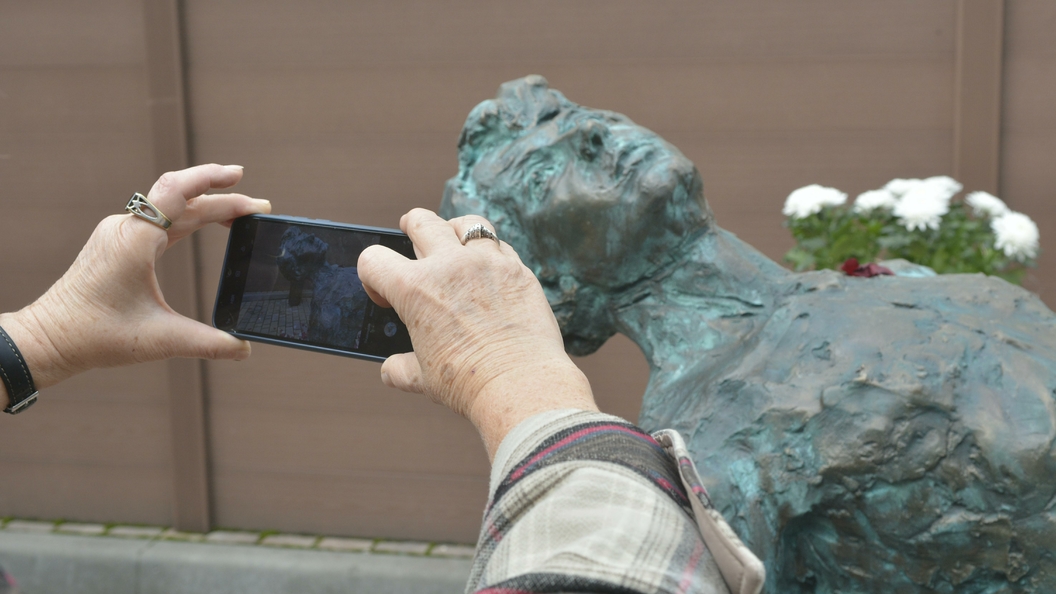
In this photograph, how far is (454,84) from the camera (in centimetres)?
305

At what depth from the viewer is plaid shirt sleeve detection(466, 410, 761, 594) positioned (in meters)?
0.60

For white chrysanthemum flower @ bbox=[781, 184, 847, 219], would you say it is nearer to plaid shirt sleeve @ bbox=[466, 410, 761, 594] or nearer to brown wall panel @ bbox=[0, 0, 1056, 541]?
brown wall panel @ bbox=[0, 0, 1056, 541]

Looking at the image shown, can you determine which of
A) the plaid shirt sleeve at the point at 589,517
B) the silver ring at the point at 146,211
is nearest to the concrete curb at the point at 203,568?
the silver ring at the point at 146,211

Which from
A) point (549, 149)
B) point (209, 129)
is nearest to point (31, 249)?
point (209, 129)

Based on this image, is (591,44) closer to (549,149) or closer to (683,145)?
(683,145)

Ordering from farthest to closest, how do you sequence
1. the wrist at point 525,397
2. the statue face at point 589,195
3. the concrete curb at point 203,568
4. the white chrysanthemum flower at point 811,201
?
the concrete curb at point 203,568
the white chrysanthemum flower at point 811,201
the statue face at point 589,195
the wrist at point 525,397

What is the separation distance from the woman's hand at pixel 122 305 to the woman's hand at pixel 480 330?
15.7 inches

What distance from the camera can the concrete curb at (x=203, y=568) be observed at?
10.5 feet

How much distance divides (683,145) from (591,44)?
1.47 feet

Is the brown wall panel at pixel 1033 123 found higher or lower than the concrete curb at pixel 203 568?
higher

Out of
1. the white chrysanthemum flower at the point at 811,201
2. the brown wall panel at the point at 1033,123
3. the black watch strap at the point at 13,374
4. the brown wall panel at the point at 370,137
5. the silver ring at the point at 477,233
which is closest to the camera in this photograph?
the silver ring at the point at 477,233

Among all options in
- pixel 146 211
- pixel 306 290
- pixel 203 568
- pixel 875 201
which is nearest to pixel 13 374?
pixel 146 211

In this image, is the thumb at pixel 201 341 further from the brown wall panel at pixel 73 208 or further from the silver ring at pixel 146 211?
the brown wall panel at pixel 73 208

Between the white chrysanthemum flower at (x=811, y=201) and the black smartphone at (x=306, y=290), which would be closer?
the black smartphone at (x=306, y=290)
